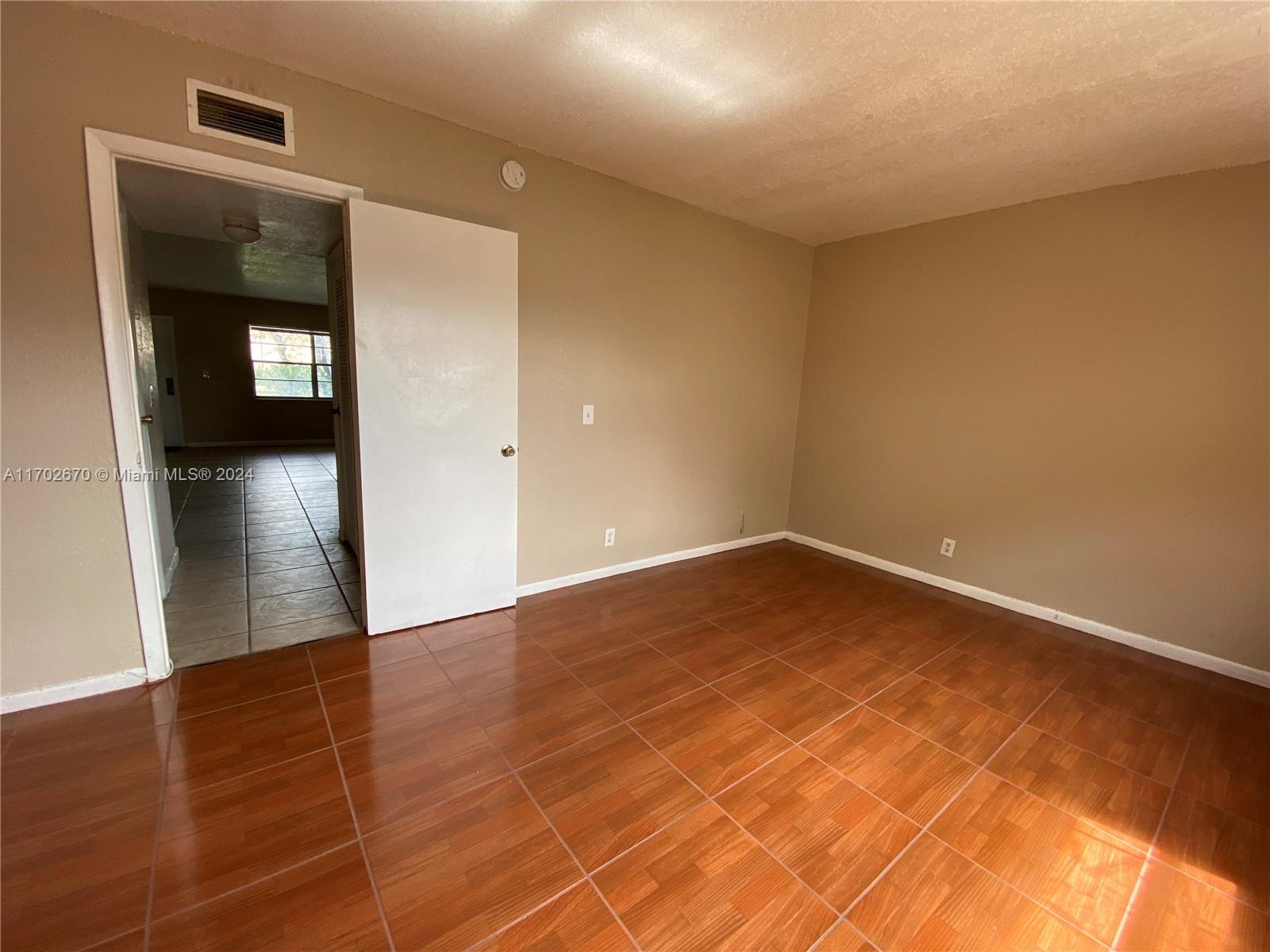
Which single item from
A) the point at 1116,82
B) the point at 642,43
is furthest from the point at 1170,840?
the point at 642,43

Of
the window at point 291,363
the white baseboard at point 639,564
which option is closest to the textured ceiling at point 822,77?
the white baseboard at point 639,564

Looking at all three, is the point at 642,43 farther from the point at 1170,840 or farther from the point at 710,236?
the point at 1170,840

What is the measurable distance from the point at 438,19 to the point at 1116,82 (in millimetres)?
2437

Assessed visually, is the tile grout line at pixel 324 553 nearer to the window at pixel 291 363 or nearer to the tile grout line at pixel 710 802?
the tile grout line at pixel 710 802

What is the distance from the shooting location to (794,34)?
1749mm

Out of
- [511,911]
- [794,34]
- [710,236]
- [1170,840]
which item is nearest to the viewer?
[511,911]

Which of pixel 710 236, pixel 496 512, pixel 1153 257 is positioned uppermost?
pixel 710 236

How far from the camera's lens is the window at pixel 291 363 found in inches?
352

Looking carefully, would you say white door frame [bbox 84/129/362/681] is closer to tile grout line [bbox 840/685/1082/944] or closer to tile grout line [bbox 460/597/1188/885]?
tile grout line [bbox 460/597/1188/885]

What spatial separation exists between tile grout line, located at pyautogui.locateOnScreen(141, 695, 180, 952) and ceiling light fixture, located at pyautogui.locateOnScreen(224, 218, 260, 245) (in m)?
2.42

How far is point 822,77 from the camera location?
1975 mm

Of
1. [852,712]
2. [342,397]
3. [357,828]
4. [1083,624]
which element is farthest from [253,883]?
[1083,624]

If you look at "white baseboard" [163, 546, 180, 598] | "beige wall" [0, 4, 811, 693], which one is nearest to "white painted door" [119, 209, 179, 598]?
"white baseboard" [163, 546, 180, 598]

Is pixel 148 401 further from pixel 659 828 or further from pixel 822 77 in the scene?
pixel 822 77
